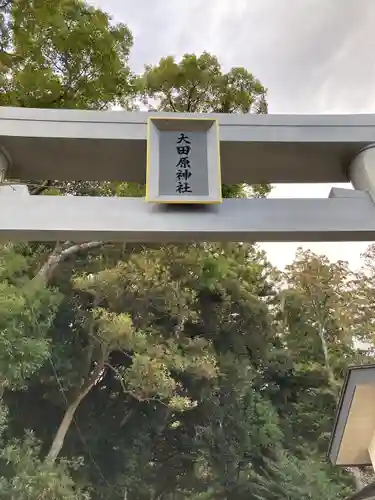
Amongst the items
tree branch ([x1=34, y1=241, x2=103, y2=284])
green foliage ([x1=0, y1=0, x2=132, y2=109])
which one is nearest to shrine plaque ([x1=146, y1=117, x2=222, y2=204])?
green foliage ([x1=0, y1=0, x2=132, y2=109])

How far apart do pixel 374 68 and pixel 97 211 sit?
4.65 m

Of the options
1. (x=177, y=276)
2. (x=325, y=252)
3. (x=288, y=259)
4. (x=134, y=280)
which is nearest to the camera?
(x=134, y=280)

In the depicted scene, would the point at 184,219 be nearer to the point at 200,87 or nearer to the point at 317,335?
the point at 200,87

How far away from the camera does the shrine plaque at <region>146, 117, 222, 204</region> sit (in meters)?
1.49

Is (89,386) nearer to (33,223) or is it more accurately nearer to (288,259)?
(288,259)

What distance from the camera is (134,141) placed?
1656 mm

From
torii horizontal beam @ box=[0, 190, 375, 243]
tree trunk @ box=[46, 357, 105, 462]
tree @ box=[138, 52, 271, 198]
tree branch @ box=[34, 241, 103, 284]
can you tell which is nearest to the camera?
torii horizontal beam @ box=[0, 190, 375, 243]

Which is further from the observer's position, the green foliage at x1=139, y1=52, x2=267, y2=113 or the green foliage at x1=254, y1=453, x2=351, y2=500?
the green foliage at x1=254, y1=453, x2=351, y2=500

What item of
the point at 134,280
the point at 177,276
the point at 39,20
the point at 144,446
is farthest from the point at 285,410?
the point at 39,20

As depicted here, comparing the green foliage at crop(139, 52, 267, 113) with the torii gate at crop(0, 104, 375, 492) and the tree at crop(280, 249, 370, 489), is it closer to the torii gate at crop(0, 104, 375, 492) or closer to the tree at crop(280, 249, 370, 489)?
the torii gate at crop(0, 104, 375, 492)

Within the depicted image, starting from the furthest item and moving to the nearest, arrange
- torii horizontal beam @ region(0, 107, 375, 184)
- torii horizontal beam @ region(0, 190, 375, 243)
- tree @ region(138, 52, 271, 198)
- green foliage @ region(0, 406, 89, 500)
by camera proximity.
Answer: green foliage @ region(0, 406, 89, 500)
tree @ region(138, 52, 271, 198)
torii horizontal beam @ region(0, 107, 375, 184)
torii horizontal beam @ region(0, 190, 375, 243)

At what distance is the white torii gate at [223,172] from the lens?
1462mm

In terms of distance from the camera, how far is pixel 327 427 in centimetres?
930

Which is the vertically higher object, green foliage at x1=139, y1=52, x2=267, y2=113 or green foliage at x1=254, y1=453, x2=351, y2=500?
green foliage at x1=139, y1=52, x2=267, y2=113
